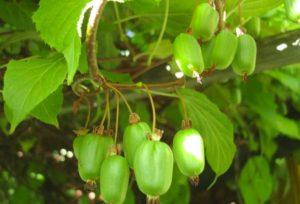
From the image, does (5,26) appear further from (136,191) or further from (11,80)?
(11,80)

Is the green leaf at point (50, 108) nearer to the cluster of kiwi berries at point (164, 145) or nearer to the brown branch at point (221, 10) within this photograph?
the cluster of kiwi berries at point (164, 145)

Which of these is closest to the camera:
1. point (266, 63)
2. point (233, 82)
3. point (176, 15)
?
point (176, 15)

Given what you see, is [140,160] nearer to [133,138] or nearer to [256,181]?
[133,138]

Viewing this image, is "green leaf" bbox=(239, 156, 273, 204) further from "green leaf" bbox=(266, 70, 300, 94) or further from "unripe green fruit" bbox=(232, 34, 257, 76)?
"unripe green fruit" bbox=(232, 34, 257, 76)

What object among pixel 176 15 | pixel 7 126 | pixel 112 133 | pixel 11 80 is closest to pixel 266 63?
pixel 176 15

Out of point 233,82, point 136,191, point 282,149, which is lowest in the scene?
point 136,191

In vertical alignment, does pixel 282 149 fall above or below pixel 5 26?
below

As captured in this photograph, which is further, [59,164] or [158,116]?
[59,164]
